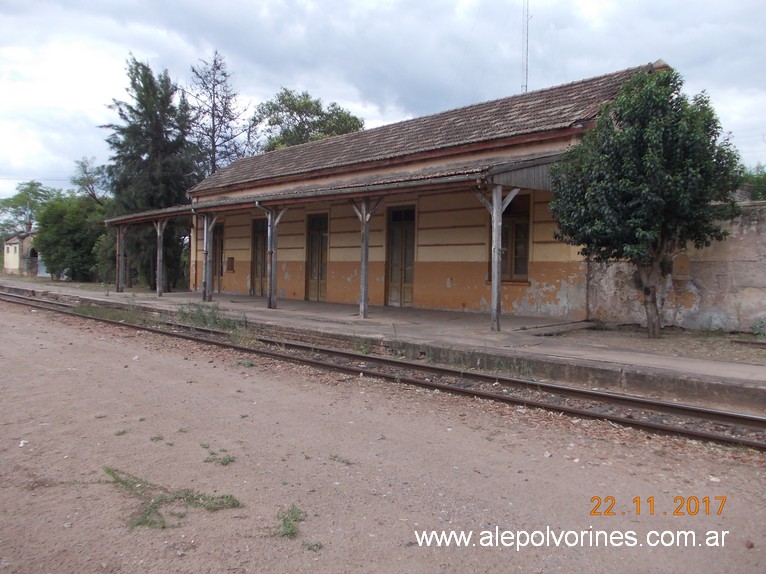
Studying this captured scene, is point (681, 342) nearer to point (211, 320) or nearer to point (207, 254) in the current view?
point (211, 320)

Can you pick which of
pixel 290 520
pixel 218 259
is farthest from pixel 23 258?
pixel 290 520

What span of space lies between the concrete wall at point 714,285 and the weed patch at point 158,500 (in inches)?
398

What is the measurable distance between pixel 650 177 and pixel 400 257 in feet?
27.0

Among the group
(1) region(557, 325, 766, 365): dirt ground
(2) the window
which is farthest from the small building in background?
(1) region(557, 325, 766, 365): dirt ground

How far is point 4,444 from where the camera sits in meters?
4.91

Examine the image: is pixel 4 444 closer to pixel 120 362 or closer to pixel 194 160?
pixel 120 362

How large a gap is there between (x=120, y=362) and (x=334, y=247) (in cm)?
1001

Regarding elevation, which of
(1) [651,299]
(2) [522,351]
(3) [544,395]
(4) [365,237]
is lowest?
(3) [544,395]

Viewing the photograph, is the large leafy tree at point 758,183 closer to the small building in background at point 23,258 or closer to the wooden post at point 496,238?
the wooden post at point 496,238

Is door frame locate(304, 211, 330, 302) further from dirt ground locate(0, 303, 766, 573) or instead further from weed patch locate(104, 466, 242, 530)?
weed patch locate(104, 466, 242, 530)

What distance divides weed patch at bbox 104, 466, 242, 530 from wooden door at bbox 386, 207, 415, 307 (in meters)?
12.2

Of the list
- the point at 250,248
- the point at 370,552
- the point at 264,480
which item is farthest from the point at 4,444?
the point at 250,248

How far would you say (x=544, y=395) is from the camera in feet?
23.3

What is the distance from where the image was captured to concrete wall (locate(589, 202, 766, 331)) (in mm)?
10461
